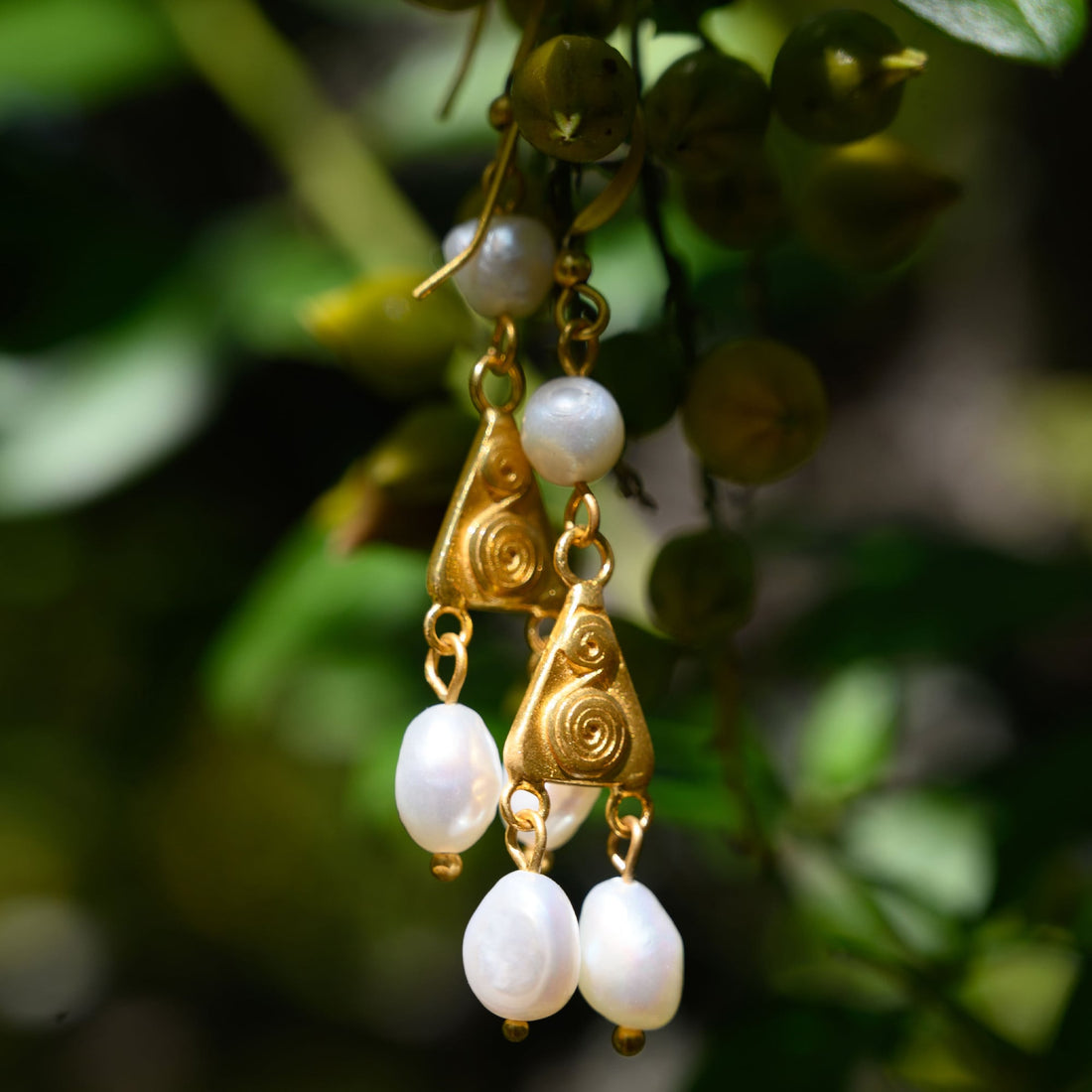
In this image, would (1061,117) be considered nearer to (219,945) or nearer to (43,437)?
(43,437)

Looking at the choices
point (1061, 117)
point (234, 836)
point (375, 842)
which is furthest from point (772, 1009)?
point (1061, 117)

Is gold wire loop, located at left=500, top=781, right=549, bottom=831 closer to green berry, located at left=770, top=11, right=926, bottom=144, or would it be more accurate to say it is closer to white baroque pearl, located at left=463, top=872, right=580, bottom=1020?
white baroque pearl, located at left=463, top=872, right=580, bottom=1020

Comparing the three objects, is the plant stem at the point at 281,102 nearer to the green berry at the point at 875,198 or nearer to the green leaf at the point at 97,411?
the green leaf at the point at 97,411

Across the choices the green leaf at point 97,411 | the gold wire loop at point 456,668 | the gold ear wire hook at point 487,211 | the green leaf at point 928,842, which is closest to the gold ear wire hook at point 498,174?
the gold ear wire hook at point 487,211

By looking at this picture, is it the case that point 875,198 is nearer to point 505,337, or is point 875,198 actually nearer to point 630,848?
point 505,337

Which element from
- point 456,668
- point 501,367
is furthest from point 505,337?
point 456,668
